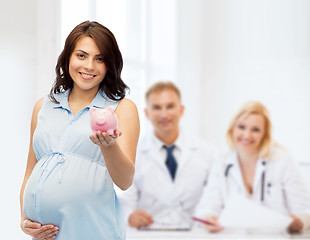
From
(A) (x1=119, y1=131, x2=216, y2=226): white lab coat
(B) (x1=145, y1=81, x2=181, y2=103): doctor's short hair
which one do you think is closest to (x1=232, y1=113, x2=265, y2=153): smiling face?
(A) (x1=119, y1=131, x2=216, y2=226): white lab coat

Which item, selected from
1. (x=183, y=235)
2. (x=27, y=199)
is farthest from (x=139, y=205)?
(x=27, y=199)

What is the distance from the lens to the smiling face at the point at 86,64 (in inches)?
59.0

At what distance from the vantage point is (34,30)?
2.91 m

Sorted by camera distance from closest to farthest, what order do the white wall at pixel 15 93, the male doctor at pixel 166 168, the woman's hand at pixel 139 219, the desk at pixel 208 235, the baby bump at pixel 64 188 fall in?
1. the baby bump at pixel 64 188
2. the white wall at pixel 15 93
3. the desk at pixel 208 235
4. the woman's hand at pixel 139 219
5. the male doctor at pixel 166 168

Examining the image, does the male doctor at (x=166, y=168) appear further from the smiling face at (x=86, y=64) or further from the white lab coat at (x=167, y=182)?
the smiling face at (x=86, y=64)

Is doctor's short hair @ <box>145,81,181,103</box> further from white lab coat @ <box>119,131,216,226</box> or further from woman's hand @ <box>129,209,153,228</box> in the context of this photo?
woman's hand @ <box>129,209,153,228</box>

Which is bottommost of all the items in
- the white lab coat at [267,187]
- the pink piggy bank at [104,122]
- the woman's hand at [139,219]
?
the woman's hand at [139,219]

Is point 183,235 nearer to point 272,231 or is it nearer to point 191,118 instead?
point 272,231

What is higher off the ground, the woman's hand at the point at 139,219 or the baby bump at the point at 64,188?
the baby bump at the point at 64,188

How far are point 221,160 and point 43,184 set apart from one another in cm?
265

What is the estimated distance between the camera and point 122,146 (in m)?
1.44

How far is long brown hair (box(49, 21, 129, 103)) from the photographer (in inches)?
59.4

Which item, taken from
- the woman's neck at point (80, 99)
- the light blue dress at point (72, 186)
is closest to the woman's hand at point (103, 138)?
the light blue dress at point (72, 186)

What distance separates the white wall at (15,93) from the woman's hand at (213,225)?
1.57 m
